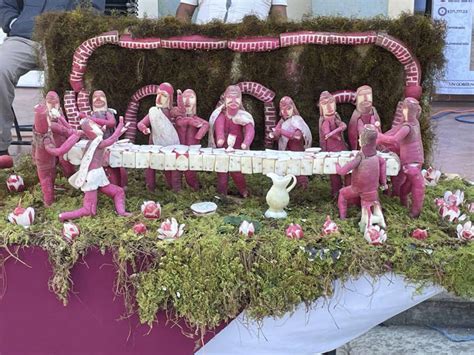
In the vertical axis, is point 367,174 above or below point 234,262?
above

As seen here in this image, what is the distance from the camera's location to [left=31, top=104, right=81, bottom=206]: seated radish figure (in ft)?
5.65

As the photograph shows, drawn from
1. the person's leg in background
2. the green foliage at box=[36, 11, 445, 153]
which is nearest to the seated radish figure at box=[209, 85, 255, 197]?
the green foliage at box=[36, 11, 445, 153]

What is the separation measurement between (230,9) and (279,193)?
3.55ft

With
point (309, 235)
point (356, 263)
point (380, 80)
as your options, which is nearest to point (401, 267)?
point (356, 263)

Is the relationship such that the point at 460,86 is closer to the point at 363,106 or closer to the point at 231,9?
the point at 231,9

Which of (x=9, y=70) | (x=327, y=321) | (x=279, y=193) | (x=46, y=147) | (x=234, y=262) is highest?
(x=9, y=70)

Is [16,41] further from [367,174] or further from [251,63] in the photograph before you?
[367,174]

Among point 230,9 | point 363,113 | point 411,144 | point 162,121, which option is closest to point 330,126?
point 363,113

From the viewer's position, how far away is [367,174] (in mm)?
1665

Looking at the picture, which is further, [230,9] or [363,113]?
[230,9]

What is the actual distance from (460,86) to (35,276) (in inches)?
180

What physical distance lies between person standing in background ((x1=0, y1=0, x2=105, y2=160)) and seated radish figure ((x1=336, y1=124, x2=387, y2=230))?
1.82 meters

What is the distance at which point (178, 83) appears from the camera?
2.18 m

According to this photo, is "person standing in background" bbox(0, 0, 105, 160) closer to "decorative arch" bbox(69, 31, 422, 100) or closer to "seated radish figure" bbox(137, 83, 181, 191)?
"decorative arch" bbox(69, 31, 422, 100)
